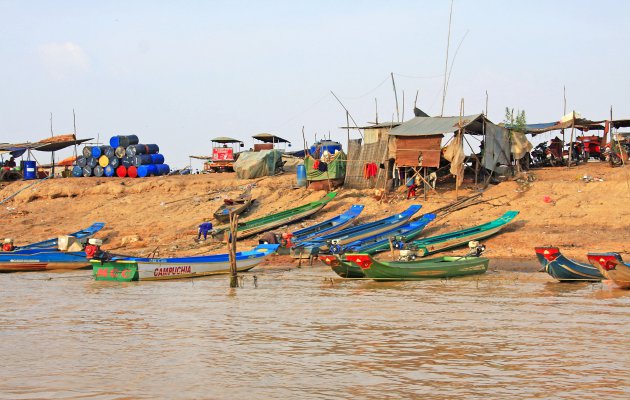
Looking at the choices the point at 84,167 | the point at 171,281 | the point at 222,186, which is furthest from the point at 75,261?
the point at 84,167

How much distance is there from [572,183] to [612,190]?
5.38 feet

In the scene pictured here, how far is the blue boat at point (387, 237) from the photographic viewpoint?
72.3 ft

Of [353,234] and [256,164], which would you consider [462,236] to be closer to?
[353,234]

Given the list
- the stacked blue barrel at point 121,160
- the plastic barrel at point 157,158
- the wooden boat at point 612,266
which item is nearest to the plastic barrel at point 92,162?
the stacked blue barrel at point 121,160

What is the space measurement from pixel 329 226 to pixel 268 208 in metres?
4.39

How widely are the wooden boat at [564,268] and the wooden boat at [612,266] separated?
0.84m

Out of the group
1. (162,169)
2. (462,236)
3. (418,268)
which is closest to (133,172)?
(162,169)

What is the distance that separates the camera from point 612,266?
53.2ft

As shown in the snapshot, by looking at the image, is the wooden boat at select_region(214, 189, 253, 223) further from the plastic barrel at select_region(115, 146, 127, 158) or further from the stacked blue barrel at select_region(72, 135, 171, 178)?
the plastic barrel at select_region(115, 146, 127, 158)

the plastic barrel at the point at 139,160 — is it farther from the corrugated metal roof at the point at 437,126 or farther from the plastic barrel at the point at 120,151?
the corrugated metal roof at the point at 437,126


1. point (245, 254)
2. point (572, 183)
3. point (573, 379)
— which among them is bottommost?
point (573, 379)

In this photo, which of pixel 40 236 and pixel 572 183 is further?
pixel 40 236

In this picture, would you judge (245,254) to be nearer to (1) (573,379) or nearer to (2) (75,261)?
(2) (75,261)

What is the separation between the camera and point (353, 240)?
22953 millimetres
